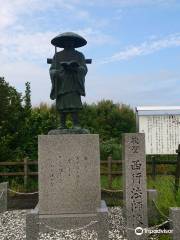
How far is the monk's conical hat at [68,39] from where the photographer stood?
7.90 meters

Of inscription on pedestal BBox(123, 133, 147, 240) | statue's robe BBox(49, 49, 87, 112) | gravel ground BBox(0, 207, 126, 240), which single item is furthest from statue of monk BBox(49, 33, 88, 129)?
gravel ground BBox(0, 207, 126, 240)

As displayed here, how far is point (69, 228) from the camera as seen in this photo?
7184 mm

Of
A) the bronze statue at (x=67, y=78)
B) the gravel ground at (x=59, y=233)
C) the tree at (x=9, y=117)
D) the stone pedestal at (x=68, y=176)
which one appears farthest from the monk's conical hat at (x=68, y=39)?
the tree at (x=9, y=117)

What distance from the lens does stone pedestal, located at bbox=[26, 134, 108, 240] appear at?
7.32 meters

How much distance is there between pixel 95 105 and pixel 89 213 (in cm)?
1561

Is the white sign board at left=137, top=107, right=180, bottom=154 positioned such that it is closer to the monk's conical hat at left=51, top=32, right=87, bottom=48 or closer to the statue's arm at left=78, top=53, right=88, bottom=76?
the statue's arm at left=78, top=53, right=88, bottom=76

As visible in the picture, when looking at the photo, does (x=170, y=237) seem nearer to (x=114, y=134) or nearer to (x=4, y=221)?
(x=4, y=221)

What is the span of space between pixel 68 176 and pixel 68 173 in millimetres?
53

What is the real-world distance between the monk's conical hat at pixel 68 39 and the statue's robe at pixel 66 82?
0.20 metres

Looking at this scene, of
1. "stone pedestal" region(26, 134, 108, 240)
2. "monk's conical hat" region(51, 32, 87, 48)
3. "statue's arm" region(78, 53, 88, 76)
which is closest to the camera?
"stone pedestal" region(26, 134, 108, 240)

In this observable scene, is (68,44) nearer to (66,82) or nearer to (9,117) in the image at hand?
(66,82)

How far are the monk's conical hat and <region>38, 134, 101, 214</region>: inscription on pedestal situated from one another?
1.94m

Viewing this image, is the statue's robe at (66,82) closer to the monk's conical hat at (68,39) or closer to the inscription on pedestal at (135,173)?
the monk's conical hat at (68,39)

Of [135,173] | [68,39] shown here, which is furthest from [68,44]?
[135,173]
